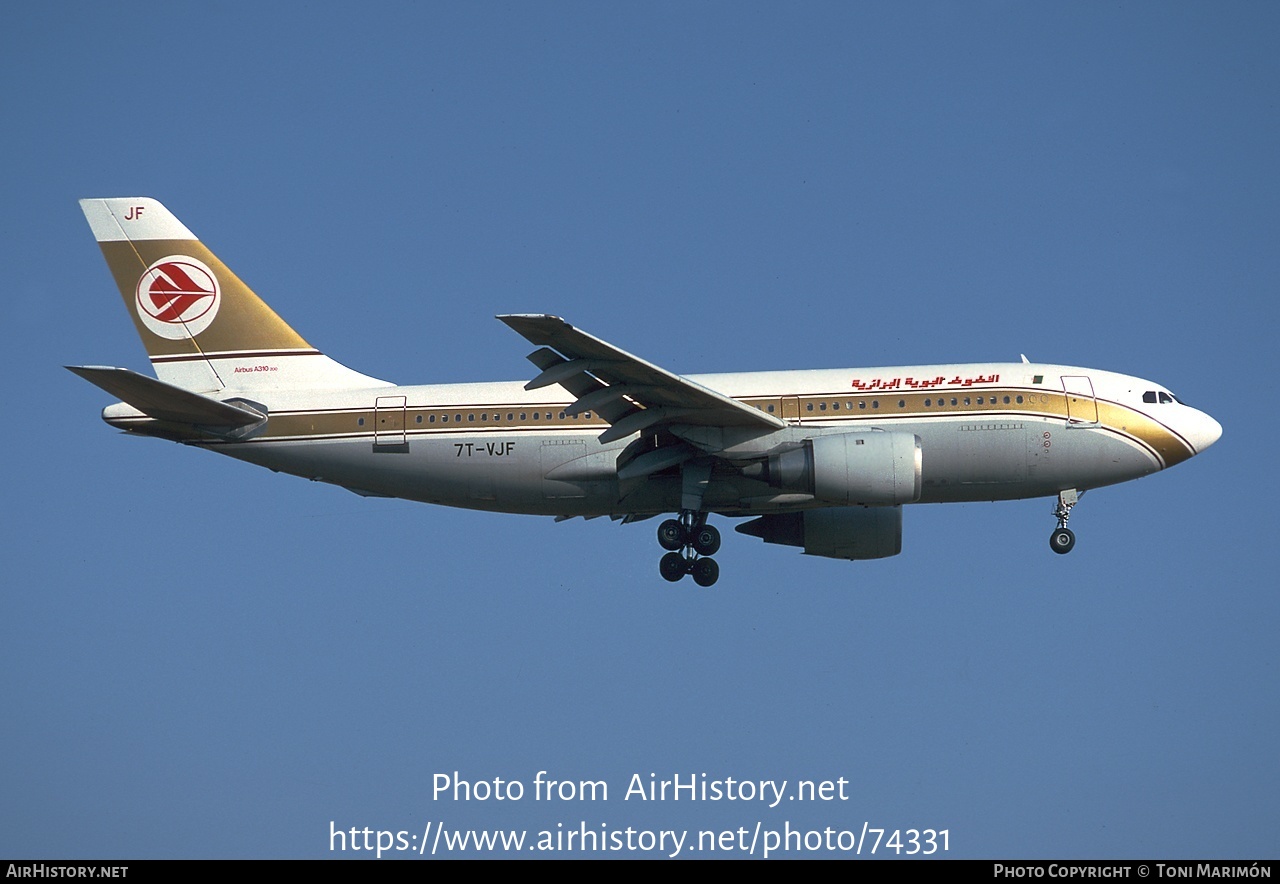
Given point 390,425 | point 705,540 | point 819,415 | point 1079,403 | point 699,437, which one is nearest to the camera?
point 699,437

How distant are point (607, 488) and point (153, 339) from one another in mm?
11343

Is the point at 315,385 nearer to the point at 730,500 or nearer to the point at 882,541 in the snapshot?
the point at 730,500

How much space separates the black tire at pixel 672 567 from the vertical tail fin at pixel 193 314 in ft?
24.6

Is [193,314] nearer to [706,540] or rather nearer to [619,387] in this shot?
[619,387]

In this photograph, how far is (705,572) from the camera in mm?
34438

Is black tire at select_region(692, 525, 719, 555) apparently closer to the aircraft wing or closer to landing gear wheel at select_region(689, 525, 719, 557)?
landing gear wheel at select_region(689, 525, 719, 557)

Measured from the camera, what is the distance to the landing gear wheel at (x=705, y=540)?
34375mm

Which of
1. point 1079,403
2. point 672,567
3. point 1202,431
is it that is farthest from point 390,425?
point 1202,431

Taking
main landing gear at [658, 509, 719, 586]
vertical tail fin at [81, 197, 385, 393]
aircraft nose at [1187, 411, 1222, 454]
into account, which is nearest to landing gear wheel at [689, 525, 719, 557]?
main landing gear at [658, 509, 719, 586]

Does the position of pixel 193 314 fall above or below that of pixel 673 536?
above

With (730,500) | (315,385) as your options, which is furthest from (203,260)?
(730,500)

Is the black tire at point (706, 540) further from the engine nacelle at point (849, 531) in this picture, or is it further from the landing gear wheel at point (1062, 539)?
the landing gear wheel at point (1062, 539)

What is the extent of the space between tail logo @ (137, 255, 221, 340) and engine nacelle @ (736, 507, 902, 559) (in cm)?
1432

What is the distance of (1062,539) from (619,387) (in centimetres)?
1061
